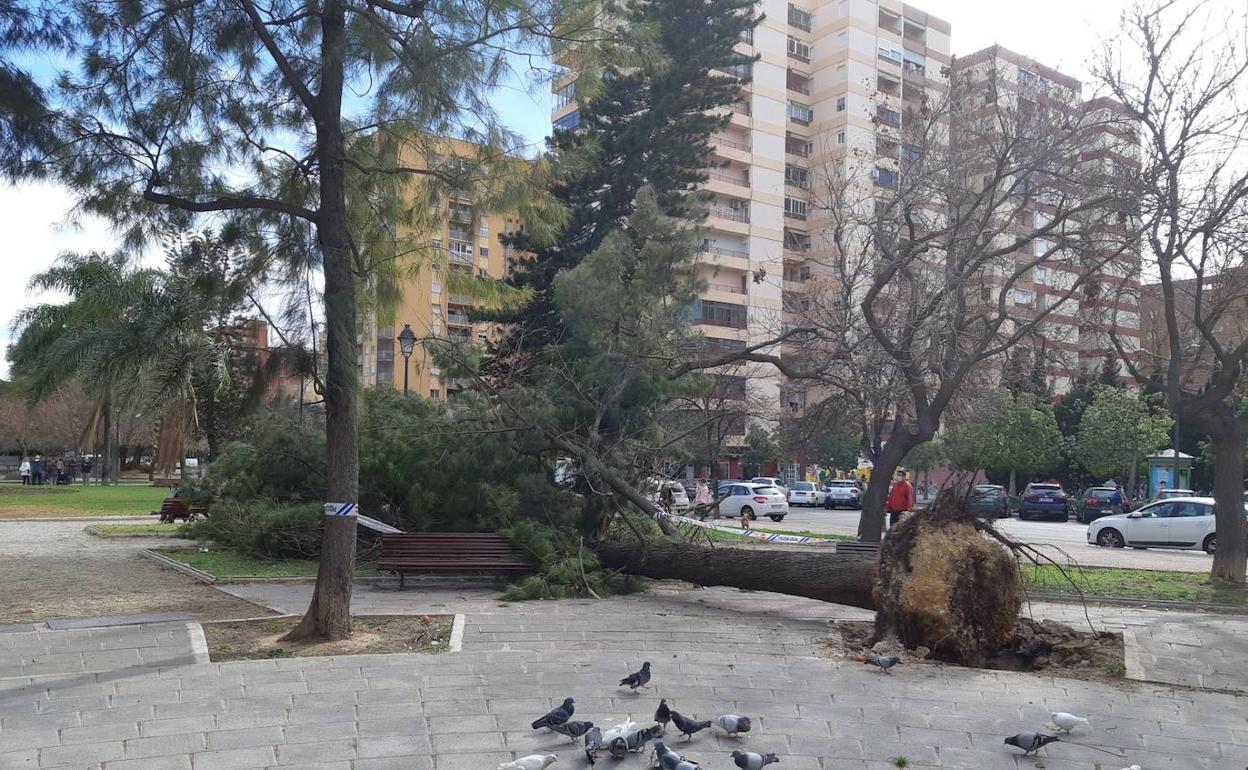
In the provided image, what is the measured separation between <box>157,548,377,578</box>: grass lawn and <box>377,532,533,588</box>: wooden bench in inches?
64.0

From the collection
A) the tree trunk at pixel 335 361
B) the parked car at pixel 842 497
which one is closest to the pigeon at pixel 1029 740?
the tree trunk at pixel 335 361

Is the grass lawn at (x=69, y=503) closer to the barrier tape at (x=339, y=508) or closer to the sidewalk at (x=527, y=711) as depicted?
the sidewalk at (x=527, y=711)

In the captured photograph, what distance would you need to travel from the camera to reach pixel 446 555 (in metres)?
12.5

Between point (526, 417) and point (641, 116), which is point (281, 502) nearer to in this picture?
point (526, 417)

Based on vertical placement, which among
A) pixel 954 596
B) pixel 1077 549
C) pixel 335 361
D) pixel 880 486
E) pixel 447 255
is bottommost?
pixel 1077 549

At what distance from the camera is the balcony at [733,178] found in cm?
5475

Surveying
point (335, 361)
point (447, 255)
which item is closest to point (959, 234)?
point (447, 255)

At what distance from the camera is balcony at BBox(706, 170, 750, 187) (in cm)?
5475

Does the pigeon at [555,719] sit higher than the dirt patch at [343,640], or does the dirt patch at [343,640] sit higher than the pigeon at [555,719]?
the pigeon at [555,719]

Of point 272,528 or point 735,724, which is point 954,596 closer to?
point 735,724

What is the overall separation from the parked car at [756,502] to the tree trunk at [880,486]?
18396 mm

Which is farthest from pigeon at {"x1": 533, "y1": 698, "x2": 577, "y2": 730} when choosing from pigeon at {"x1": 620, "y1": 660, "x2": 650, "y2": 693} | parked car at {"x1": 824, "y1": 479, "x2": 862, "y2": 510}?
parked car at {"x1": 824, "y1": 479, "x2": 862, "y2": 510}

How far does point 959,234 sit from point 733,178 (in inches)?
1592

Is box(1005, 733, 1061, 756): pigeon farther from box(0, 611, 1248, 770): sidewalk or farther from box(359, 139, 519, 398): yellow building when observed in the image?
box(359, 139, 519, 398): yellow building
